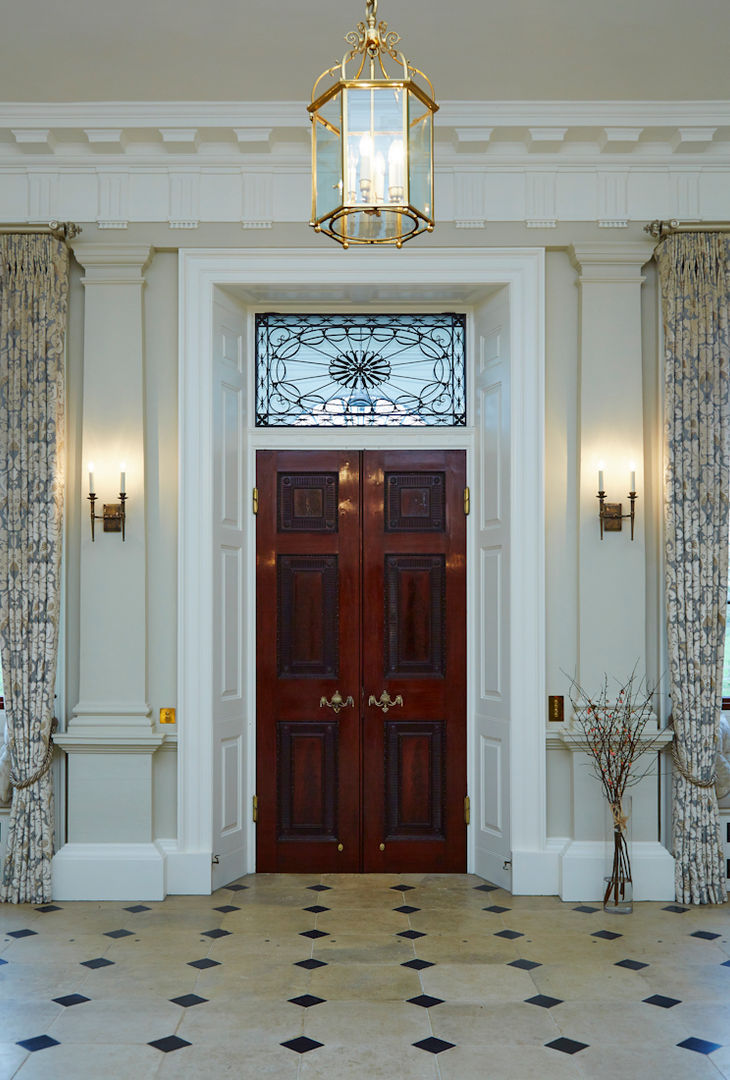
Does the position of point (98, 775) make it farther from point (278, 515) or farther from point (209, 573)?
point (278, 515)

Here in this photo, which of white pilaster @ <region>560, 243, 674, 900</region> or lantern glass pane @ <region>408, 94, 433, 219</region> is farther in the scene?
white pilaster @ <region>560, 243, 674, 900</region>

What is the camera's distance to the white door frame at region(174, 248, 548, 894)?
5.82 meters

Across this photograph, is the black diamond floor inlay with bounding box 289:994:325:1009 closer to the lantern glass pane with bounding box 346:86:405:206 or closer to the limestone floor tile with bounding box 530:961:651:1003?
the limestone floor tile with bounding box 530:961:651:1003

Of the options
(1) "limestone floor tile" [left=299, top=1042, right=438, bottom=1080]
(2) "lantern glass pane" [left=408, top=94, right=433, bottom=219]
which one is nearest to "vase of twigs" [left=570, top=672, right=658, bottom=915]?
(1) "limestone floor tile" [left=299, top=1042, right=438, bottom=1080]

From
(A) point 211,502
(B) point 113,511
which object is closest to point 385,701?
(A) point 211,502

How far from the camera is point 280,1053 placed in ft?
12.6

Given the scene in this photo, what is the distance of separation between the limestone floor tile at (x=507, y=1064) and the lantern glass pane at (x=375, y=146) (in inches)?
114

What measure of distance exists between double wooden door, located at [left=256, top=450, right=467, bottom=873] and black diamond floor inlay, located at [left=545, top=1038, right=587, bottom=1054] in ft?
7.80

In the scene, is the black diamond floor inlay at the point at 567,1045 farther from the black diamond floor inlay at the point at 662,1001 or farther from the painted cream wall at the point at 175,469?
the painted cream wall at the point at 175,469

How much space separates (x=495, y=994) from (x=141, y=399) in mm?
3533

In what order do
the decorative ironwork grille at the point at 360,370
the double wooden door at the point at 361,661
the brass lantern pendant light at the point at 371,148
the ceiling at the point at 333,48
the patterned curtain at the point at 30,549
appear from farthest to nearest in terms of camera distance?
the decorative ironwork grille at the point at 360,370
the double wooden door at the point at 361,661
the patterned curtain at the point at 30,549
the ceiling at the point at 333,48
the brass lantern pendant light at the point at 371,148

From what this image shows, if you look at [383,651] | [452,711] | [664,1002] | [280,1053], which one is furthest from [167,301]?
[664,1002]

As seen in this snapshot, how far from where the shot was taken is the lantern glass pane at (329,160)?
9.76 ft

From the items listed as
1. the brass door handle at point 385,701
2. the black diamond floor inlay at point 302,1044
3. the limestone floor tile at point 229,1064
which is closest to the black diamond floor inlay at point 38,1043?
the limestone floor tile at point 229,1064
